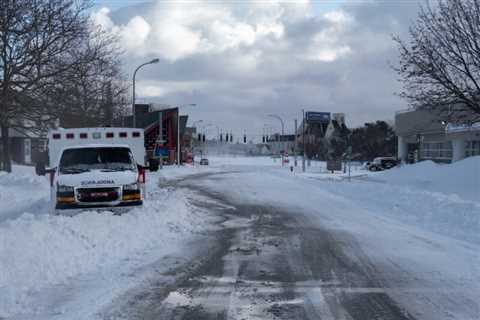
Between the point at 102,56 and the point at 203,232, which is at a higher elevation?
the point at 102,56

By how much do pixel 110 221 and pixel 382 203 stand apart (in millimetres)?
12005

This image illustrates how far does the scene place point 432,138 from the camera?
2094 inches

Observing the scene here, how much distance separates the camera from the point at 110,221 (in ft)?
34.8

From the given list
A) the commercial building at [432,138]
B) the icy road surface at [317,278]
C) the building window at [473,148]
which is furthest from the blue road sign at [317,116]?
the icy road surface at [317,278]

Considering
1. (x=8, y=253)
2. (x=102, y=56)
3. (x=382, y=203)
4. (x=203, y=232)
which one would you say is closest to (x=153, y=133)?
(x=102, y=56)

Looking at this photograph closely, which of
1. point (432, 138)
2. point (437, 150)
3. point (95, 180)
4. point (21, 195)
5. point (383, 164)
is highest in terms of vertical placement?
point (432, 138)

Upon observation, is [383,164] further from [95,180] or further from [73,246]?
[73,246]

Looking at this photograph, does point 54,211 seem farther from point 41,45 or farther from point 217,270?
point 41,45

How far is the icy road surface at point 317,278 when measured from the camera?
607 centimetres

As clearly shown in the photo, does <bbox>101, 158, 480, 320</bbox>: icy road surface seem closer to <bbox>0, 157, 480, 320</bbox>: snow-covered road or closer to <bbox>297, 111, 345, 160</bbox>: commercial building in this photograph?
<bbox>0, 157, 480, 320</bbox>: snow-covered road

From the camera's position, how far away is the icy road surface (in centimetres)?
607

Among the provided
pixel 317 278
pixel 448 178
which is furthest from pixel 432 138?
pixel 317 278

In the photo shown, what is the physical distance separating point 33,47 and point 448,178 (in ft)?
65.2

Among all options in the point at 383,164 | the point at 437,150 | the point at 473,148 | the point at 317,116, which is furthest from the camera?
the point at 317,116
